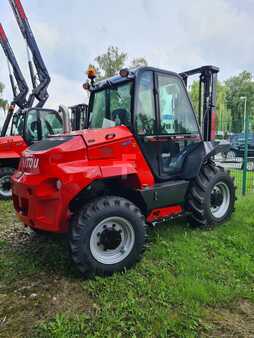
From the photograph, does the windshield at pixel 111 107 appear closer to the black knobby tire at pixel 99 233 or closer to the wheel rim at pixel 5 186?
the black knobby tire at pixel 99 233

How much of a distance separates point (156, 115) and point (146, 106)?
0.18 meters

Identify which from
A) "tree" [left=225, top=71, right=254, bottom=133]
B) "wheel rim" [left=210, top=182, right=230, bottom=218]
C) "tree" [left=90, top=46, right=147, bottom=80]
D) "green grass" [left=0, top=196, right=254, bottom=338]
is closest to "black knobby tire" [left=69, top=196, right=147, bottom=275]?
"green grass" [left=0, top=196, right=254, bottom=338]

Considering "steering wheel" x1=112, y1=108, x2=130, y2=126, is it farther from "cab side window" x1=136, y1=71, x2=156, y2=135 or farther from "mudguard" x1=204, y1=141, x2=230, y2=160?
"mudguard" x1=204, y1=141, x2=230, y2=160

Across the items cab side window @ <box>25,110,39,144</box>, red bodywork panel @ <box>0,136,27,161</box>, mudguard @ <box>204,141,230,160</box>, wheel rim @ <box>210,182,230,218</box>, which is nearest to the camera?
mudguard @ <box>204,141,230,160</box>

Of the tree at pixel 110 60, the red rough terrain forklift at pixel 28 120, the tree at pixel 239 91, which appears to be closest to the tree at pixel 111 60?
the tree at pixel 110 60

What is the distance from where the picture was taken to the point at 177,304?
2461mm

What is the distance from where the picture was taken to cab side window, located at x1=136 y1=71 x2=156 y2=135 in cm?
343

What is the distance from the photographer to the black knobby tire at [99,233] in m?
2.79

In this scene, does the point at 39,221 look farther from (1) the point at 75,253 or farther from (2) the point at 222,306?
(2) the point at 222,306

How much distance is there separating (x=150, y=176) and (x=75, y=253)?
139cm

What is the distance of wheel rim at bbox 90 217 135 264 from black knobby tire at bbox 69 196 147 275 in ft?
0.04

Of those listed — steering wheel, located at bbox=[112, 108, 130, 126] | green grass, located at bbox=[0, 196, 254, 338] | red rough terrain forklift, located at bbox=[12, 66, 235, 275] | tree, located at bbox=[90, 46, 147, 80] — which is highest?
tree, located at bbox=[90, 46, 147, 80]

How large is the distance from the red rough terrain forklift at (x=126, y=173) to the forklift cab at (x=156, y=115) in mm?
13

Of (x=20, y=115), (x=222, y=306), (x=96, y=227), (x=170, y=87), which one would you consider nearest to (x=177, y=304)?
(x=222, y=306)
